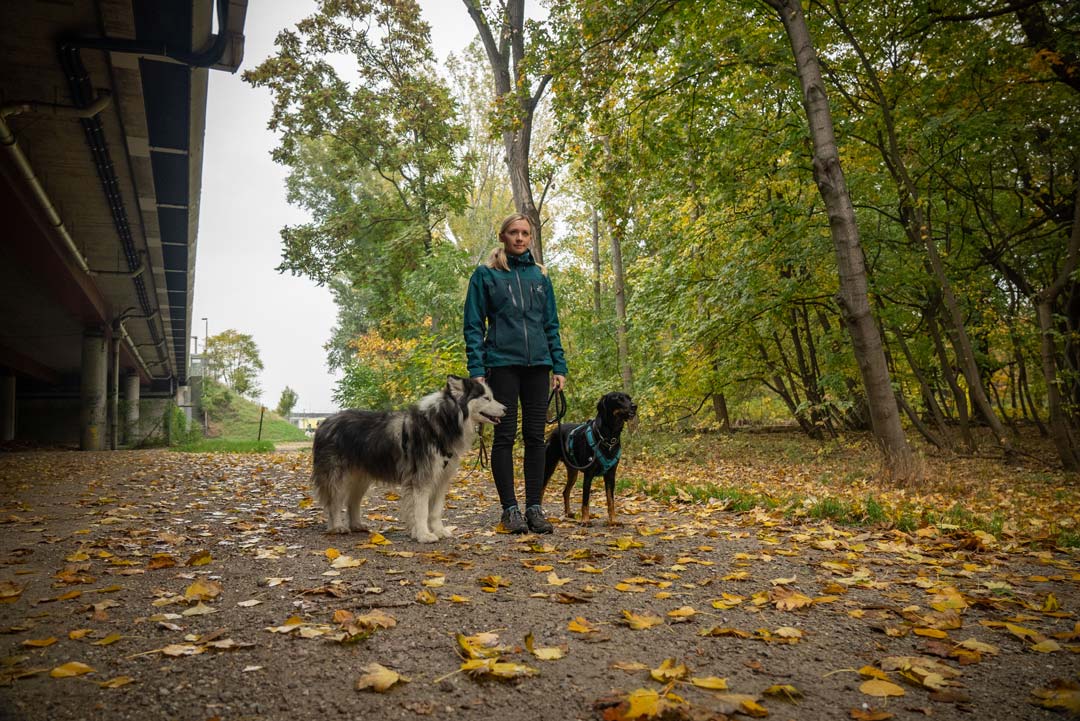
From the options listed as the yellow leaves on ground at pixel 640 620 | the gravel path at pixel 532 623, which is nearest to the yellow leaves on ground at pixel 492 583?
the gravel path at pixel 532 623

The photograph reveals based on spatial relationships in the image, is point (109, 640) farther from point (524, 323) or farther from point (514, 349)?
point (524, 323)

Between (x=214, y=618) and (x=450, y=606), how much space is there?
1101mm

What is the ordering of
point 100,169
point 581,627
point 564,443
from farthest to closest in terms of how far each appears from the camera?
point 100,169 < point 564,443 < point 581,627

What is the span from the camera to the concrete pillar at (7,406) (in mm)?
26453

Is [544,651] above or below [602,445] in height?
below

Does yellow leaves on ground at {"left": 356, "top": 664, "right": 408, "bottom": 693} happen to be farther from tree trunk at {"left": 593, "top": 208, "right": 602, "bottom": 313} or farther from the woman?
tree trunk at {"left": 593, "top": 208, "right": 602, "bottom": 313}

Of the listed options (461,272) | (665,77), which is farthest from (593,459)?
(461,272)

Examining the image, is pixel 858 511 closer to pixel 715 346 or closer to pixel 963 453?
pixel 715 346

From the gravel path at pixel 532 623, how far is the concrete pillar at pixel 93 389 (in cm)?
1995

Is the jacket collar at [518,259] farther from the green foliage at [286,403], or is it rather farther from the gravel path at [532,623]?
the green foliage at [286,403]

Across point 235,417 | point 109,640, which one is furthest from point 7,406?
point 109,640

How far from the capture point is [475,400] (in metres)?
4.64

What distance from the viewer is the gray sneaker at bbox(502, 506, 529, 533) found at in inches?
196

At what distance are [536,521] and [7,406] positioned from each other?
32.1m
